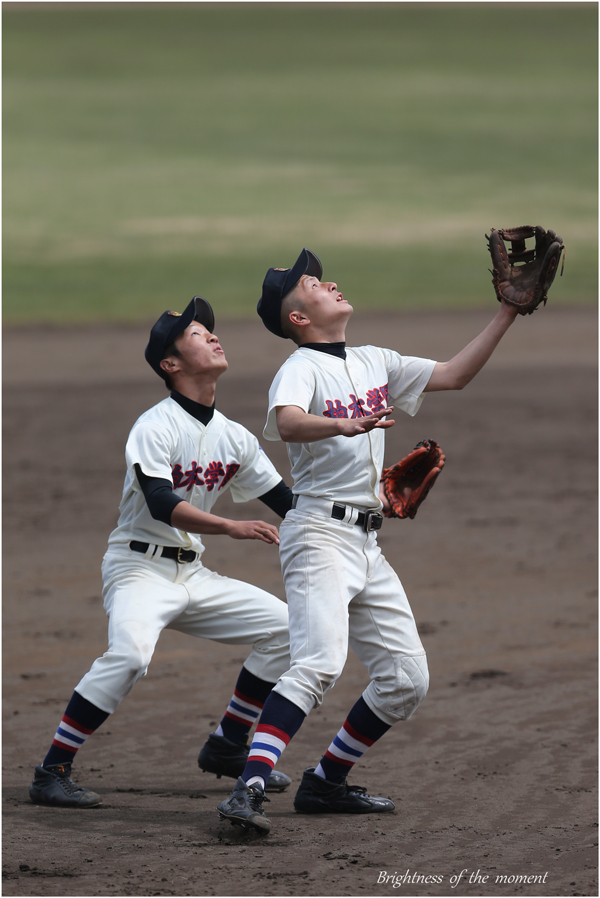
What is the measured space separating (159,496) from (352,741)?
41.4 inches

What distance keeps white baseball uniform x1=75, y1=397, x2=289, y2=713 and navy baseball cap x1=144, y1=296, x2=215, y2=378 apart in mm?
176

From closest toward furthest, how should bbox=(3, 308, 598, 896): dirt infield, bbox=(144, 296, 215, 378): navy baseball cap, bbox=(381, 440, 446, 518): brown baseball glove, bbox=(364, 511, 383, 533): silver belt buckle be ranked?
bbox=(3, 308, 598, 896): dirt infield < bbox=(364, 511, 383, 533): silver belt buckle < bbox=(381, 440, 446, 518): brown baseball glove < bbox=(144, 296, 215, 378): navy baseball cap

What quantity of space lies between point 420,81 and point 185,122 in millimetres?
7600

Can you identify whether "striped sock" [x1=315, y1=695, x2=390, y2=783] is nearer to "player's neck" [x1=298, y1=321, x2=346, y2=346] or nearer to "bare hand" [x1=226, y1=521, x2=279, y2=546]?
"bare hand" [x1=226, y1=521, x2=279, y2=546]

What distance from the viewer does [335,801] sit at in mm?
3762

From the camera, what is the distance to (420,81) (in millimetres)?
34031

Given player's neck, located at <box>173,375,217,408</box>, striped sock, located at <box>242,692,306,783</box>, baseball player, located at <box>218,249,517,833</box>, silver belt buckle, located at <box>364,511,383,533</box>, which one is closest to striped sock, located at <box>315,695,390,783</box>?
baseball player, located at <box>218,249,517,833</box>

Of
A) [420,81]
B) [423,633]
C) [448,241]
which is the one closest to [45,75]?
[420,81]

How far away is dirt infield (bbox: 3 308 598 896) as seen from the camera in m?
3.23

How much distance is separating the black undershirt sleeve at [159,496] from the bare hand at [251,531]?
231 millimetres

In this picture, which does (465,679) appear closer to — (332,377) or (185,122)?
(332,377)

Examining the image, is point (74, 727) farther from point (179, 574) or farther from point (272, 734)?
point (272, 734)

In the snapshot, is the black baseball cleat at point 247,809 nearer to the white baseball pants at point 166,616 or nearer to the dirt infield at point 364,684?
the dirt infield at point 364,684

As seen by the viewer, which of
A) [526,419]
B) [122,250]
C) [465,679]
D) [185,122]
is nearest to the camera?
[465,679]
